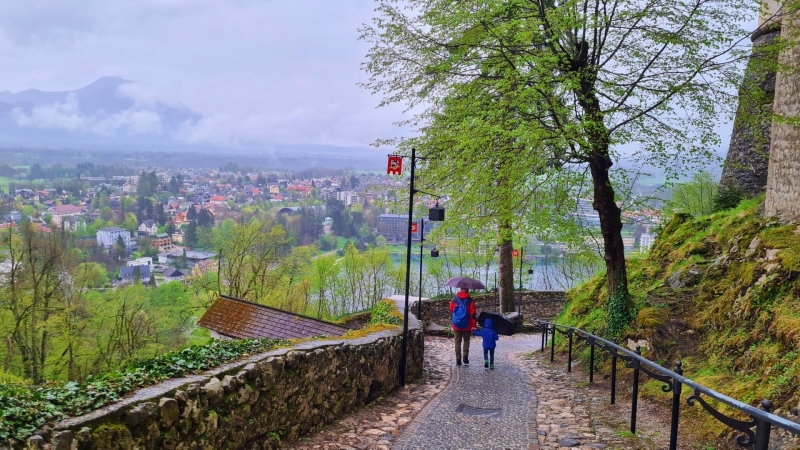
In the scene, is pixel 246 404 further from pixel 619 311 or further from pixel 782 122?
pixel 782 122

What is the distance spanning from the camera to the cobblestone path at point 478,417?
552cm

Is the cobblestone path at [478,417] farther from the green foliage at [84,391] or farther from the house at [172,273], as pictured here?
the house at [172,273]

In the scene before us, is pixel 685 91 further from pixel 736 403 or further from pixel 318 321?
pixel 318 321

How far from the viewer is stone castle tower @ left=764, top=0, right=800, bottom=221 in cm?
838

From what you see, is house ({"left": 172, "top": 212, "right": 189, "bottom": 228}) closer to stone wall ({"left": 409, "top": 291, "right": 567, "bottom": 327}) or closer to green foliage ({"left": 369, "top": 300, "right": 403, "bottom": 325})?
stone wall ({"left": 409, "top": 291, "right": 567, "bottom": 327})

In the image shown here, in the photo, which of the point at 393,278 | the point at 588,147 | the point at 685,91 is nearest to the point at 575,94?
the point at 588,147

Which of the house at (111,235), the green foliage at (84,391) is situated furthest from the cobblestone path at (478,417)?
the house at (111,235)

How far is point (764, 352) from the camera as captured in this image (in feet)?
18.1

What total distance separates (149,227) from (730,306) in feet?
247

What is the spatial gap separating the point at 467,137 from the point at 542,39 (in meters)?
1.99

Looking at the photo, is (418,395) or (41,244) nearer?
(418,395)

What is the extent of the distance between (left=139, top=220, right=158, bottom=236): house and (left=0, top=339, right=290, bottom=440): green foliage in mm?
71073

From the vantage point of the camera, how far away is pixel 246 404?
4500 millimetres

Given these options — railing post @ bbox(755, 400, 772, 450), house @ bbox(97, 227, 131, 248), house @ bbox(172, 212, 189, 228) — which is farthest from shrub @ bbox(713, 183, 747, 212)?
house @ bbox(172, 212, 189, 228)
